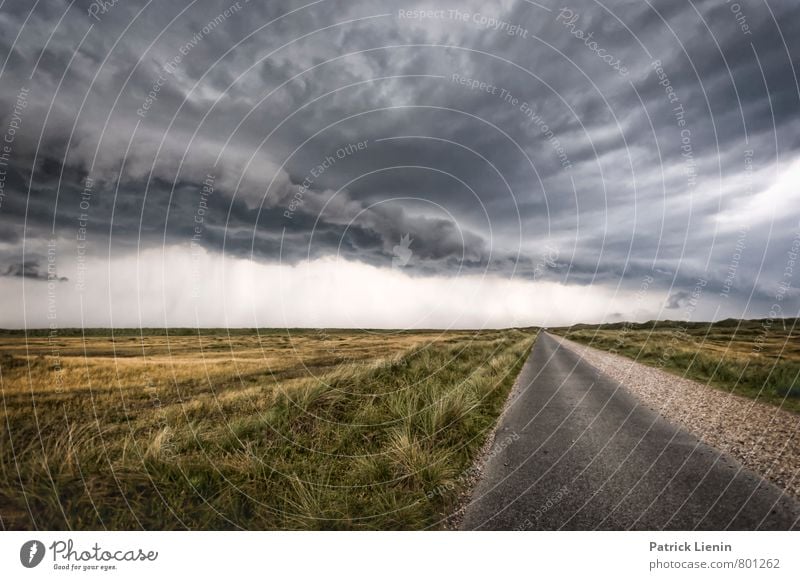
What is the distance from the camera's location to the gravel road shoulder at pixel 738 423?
6.12 meters

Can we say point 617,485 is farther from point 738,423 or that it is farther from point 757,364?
point 757,364

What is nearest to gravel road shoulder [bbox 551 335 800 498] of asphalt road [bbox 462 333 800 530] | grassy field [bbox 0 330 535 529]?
asphalt road [bbox 462 333 800 530]

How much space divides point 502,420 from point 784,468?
4801 mm

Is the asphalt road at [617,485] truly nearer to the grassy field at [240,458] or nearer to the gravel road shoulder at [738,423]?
the gravel road shoulder at [738,423]

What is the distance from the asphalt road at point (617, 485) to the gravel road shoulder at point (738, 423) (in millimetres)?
366

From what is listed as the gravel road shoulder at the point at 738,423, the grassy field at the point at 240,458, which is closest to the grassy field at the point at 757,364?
the gravel road shoulder at the point at 738,423

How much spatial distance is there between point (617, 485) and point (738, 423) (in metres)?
5.62

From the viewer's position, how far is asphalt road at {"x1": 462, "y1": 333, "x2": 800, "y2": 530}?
16.1ft

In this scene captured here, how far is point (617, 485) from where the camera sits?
555 centimetres

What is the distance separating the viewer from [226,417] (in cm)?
784

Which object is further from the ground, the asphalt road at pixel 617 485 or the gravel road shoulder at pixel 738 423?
the asphalt road at pixel 617 485

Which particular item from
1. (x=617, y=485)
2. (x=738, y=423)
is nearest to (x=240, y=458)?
(x=617, y=485)
